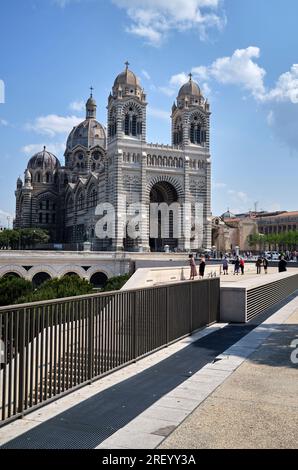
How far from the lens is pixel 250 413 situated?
5.40 m

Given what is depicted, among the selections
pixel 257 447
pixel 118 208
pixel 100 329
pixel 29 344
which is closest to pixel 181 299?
pixel 100 329

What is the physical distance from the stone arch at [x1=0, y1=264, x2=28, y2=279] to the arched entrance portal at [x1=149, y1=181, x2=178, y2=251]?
25.3 meters

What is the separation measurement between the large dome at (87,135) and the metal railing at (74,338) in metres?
89.5

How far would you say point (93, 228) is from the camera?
2901 inches

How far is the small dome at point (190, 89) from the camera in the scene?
7681 cm

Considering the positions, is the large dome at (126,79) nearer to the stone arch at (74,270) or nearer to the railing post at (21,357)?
the stone arch at (74,270)

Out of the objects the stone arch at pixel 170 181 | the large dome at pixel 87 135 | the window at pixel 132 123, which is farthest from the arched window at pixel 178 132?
the large dome at pixel 87 135

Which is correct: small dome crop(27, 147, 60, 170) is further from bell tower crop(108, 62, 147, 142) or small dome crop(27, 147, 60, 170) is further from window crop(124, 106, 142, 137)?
window crop(124, 106, 142, 137)

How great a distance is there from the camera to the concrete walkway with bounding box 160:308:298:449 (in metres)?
4.57

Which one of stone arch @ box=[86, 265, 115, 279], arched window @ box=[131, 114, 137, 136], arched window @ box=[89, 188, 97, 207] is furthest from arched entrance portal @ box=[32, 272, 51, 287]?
arched window @ box=[131, 114, 137, 136]

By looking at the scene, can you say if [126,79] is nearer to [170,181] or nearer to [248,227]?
[170,181]

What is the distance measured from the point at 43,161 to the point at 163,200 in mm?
37905
